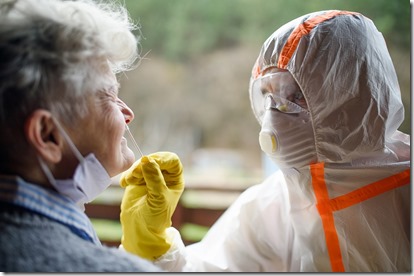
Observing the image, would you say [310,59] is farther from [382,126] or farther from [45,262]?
[45,262]

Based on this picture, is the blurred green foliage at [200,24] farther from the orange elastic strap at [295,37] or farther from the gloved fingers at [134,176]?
the gloved fingers at [134,176]

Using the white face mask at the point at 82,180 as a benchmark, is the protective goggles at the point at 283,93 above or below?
above

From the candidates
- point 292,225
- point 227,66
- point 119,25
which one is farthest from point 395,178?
point 227,66

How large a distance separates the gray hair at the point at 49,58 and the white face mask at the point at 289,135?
1.26 feet

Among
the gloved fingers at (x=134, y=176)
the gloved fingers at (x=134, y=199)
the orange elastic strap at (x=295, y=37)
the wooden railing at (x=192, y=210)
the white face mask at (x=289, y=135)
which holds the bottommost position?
the wooden railing at (x=192, y=210)

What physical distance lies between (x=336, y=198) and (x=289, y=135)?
19 cm

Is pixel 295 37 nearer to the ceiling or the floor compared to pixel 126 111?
nearer to the ceiling

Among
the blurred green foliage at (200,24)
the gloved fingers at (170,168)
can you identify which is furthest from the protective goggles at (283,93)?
the blurred green foliage at (200,24)

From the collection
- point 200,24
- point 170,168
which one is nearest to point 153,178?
point 170,168

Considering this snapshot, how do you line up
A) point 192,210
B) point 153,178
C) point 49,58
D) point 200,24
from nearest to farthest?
point 49,58 < point 153,178 < point 192,210 < point 200,24

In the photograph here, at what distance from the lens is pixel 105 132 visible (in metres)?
0.88

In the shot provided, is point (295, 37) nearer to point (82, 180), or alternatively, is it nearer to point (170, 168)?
point (170, 168)

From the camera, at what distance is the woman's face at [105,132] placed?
A: 85cm

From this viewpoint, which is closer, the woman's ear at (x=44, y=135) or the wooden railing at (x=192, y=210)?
the woman's ear at (x=44, y=135)
